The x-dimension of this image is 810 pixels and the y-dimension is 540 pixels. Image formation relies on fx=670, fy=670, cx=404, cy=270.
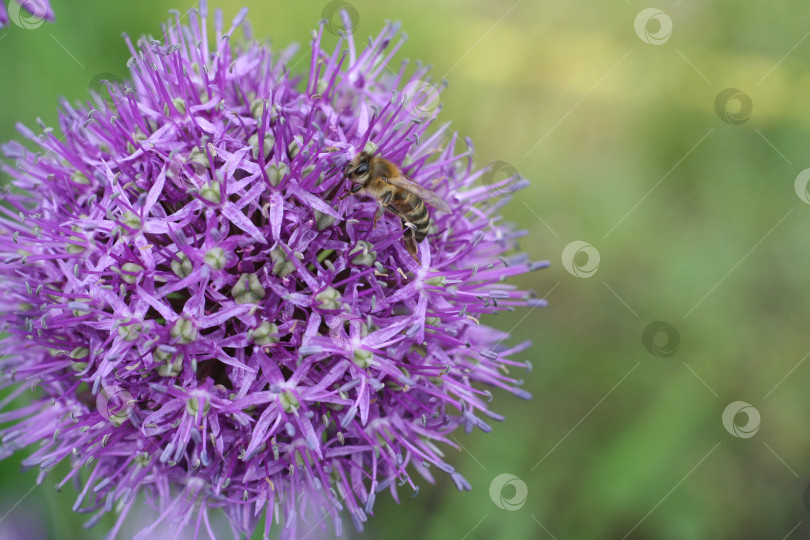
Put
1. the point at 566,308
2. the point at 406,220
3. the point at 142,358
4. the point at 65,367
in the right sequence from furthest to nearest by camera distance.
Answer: the point at 566,308
the point at 65,367
the point at 406,220
the point at 142,358

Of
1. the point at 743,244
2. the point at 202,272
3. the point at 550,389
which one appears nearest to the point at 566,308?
the point at 550,389

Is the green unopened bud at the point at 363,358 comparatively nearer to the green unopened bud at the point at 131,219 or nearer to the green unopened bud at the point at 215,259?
the green unopened bud at the point at 215,259

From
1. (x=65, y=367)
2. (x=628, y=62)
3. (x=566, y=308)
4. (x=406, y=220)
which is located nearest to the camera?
(x=406, y=220)

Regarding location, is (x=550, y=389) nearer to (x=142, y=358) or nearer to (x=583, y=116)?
(x=583, y=116)

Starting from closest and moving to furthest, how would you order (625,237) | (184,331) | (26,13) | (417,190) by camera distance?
1. (184,331)
2. (417,190)
3. (26,13)
4. (625,237)

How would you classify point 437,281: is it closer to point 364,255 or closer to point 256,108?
point 364,255

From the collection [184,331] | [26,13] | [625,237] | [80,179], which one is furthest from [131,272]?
[625,237]

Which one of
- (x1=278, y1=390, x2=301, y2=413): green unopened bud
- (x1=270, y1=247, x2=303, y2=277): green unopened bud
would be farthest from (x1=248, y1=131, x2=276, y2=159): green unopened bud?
(x1=278, y1=390, x2=301, y2=413): green unopened bud
